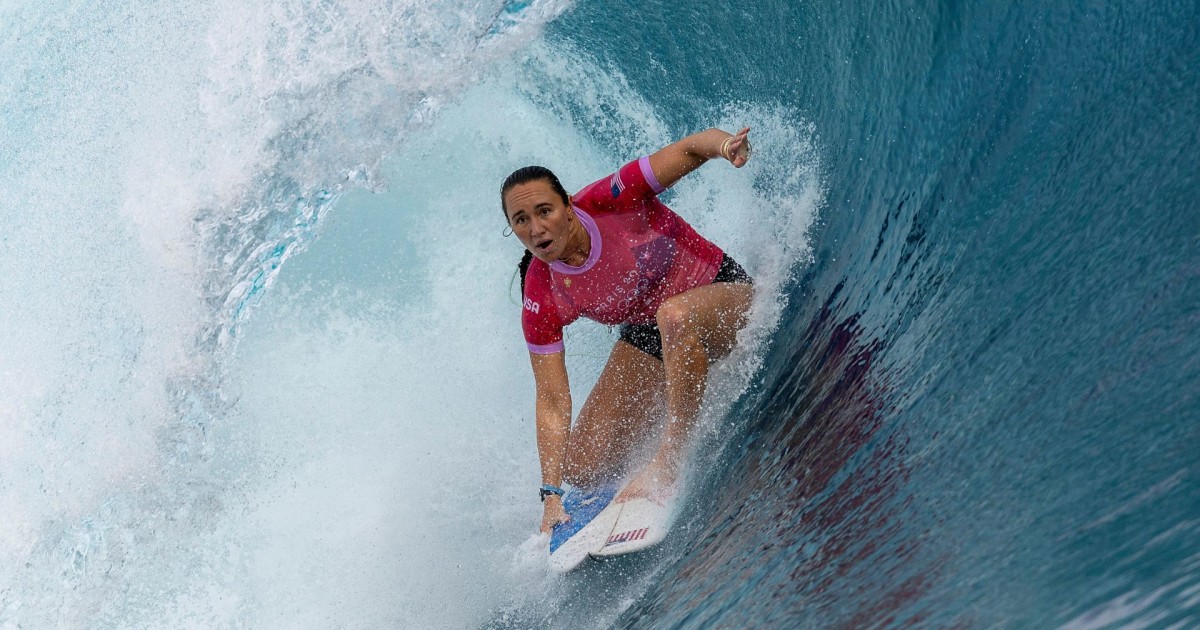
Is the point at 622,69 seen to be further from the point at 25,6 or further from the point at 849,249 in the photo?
the point at 25,6

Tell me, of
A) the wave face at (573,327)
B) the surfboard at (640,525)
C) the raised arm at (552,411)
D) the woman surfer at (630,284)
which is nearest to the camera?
the wave face at (573,327)

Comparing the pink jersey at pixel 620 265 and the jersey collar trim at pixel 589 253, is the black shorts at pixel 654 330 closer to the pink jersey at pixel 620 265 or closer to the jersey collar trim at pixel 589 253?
the pink jersey at pixel 620 265

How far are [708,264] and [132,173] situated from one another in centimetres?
340

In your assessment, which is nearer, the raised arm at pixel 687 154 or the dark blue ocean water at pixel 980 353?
the dark blue ocean water at pixel 980 353

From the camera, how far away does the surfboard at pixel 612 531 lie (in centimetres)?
343

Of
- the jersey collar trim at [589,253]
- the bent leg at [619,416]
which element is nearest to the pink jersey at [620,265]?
the jersey collar trim at [589,253]

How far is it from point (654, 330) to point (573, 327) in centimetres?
171

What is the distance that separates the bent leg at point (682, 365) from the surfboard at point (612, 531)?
6 centimetres

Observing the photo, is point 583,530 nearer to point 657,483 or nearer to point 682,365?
point 657,483

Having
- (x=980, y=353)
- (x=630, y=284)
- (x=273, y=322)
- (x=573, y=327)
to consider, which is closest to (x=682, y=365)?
(x=630, y=284)

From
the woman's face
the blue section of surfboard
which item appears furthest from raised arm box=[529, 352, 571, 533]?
the woman's face

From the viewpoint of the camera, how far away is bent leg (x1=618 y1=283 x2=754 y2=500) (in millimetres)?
3570

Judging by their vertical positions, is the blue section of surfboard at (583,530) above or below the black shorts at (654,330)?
below

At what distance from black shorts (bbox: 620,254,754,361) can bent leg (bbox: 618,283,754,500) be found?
14 cm
